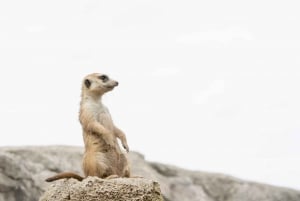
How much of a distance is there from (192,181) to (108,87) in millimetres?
12527

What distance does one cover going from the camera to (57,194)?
25.1ft

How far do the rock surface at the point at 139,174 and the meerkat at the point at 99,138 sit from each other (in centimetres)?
890

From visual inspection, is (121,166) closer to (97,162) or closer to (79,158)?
(97,162)

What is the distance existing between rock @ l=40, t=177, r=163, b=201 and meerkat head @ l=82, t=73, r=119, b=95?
93 cm

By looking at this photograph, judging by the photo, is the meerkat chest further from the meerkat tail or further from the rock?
the rock

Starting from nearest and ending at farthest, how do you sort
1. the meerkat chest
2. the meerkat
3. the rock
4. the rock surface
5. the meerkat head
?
the rock, the meerkat, the meerkat chest, the meerkat head, the rock surface

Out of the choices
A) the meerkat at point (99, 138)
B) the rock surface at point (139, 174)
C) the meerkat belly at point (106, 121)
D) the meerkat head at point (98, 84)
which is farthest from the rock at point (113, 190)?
the rock surface at point (139, 174)

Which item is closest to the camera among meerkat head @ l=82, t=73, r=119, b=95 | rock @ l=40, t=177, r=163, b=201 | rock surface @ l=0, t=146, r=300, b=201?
rock @ l=40, t=177, r=163, b=201

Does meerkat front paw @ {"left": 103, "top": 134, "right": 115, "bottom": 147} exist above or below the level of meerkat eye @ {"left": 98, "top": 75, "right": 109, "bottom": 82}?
below

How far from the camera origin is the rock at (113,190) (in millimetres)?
7418

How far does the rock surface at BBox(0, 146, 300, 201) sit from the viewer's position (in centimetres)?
1697

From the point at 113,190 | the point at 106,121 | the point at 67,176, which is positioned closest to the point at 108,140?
the point at 106,121

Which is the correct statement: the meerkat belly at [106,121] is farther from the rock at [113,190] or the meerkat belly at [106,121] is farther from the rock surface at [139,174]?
the rock surface at [139,174]

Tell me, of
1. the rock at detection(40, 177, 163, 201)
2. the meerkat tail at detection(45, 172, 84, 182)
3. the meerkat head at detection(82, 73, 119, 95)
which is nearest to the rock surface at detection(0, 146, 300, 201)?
the meerkat head at detection(82, 73, 119, 95)
